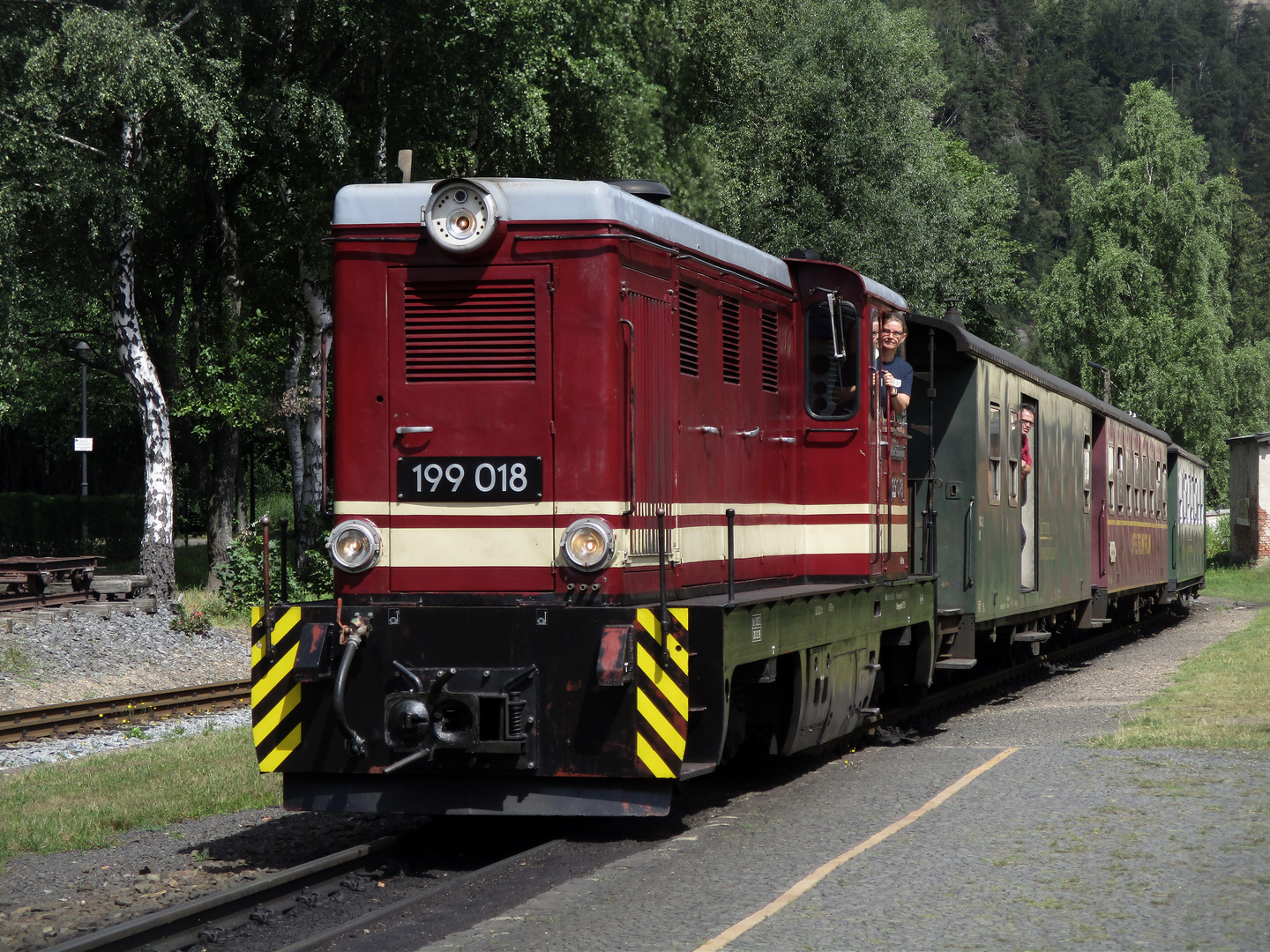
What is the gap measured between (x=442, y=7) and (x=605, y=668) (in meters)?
16.5

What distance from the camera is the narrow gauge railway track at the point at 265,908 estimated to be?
223 inches

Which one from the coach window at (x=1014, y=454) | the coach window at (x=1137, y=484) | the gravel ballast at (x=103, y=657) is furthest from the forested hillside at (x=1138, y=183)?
the gravel ballast at (x=103, y=657)

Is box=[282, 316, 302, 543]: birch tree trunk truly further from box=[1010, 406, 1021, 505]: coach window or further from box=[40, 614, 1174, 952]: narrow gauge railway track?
box=[40, 614, 1174, 952]: narrow gauge railway track

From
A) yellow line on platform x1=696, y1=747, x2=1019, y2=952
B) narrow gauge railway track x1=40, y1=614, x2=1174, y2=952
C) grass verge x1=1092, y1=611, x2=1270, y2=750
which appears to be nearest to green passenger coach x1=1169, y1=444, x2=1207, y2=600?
grass verge x1=1092, y1=611, x2=1270, y2=750

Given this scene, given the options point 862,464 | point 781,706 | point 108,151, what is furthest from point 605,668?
point 108,151

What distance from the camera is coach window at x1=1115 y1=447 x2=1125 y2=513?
21.6 meters

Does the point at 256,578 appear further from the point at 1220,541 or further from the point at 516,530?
the point at 1220,541

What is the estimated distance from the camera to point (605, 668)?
23.1 ft

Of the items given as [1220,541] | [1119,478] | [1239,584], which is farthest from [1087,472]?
[1220,541]

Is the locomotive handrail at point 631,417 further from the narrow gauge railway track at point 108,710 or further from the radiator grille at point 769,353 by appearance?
the narrow gauge railway track at point 108,710

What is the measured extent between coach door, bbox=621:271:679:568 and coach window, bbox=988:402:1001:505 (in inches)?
257

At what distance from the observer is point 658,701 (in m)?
7.25

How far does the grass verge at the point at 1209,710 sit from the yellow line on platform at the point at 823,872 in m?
2.28

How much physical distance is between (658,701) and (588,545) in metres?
0.92
